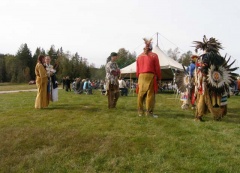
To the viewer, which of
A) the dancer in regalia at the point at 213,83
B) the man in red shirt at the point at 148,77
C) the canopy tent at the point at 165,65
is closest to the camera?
the dancer in regalia at the point at 213,83

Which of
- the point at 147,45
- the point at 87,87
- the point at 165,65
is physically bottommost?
the point at 87,87

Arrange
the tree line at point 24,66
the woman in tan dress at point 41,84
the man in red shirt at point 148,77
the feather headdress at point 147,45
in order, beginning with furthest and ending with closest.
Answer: the tree line at point 24,66
the woman in tan dress at point 41,84
the feather headdress at point 147,45
the man in red shirt at point 148,77

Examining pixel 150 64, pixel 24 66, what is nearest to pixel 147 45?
pixel 150 64

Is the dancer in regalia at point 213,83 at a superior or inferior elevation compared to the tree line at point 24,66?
inferior

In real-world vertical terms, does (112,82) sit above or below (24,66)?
below

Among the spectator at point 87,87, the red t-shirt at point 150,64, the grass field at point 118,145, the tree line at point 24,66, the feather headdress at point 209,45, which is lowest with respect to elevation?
the grass field at point 118,145

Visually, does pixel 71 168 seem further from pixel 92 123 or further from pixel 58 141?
pixel 92 123

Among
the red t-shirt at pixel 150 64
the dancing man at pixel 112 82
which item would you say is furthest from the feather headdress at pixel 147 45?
the dancing man at pixel 112 82

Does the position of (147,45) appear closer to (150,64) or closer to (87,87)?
(150,64)

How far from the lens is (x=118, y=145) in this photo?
4801 millimetres

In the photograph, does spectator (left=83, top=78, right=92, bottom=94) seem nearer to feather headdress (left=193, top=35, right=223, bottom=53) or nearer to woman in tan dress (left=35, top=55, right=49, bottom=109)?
woman in tan dress (left=35, top=55, right=49, bottom=109)

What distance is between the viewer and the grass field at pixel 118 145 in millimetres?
3980

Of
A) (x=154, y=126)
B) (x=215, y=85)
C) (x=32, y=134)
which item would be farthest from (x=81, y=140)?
(x=215, y=85)

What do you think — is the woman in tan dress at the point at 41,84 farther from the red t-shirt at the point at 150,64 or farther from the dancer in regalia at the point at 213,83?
the dancer in regalia at the point at 213,83
